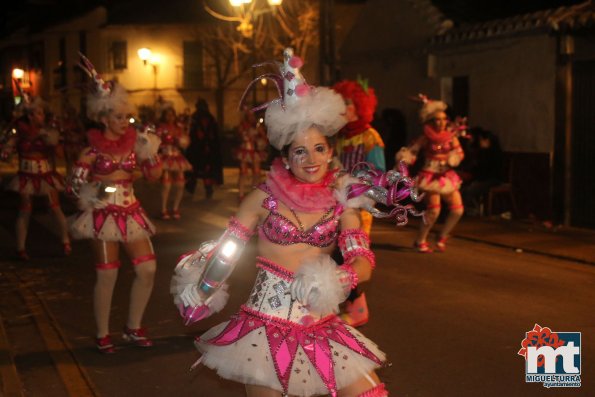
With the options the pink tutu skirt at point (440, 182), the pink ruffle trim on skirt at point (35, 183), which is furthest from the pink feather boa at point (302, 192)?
the pink ruffle trim on skirt at point (35, 183)

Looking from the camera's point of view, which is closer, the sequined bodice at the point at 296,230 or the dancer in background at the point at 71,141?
the sequined bodice at the point at 296,230

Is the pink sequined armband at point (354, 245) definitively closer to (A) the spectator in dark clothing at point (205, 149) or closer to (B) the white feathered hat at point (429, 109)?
(B) the white feathered hat at point (429, 109)

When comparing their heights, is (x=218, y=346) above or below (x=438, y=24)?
below

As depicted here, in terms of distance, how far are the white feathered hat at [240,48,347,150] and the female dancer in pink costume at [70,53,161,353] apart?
303cm

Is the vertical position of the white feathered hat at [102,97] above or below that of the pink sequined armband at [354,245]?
above

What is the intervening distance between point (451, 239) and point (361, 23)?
419 inches

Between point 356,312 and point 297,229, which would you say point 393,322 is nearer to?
point 356,312

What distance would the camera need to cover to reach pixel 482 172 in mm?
16578

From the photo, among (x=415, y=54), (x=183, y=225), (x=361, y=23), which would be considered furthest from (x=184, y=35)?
(x=183, y=225)

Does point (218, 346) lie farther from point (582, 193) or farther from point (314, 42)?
point (314, 42)

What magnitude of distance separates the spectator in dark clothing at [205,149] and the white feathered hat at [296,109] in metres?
15.7

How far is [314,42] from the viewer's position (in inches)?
1291

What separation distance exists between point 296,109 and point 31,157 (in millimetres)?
8286

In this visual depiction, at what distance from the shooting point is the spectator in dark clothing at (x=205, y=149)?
20.2m
